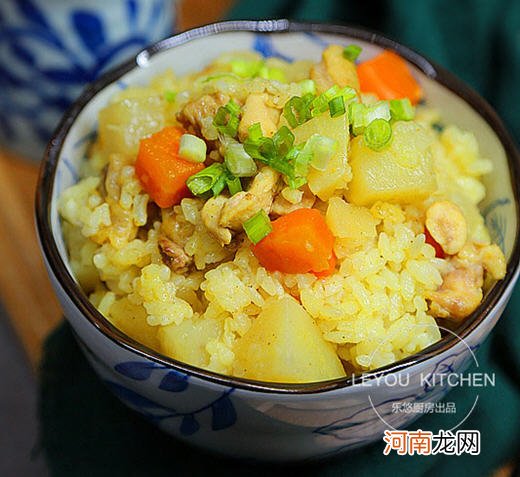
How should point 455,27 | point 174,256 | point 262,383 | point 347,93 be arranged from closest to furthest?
1. point 262,383
2. point 174,256
3. point 347,93
4. point 455,27

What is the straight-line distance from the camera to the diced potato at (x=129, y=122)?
1971 millimetres

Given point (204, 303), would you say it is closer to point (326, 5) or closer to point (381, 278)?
point (381, 278)

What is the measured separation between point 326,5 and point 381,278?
163 cm

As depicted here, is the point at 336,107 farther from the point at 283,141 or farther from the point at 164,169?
the point at 164,169

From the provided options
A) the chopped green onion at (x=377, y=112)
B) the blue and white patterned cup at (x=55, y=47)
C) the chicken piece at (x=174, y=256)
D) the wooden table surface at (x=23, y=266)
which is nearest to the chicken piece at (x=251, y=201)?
the chicken piece at (x=174, y=256)

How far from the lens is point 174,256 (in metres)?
1.73

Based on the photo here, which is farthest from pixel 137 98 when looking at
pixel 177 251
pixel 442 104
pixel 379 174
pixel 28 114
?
pixel 28 114

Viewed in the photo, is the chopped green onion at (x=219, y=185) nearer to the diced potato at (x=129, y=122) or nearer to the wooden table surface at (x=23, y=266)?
the diced potato at (x=129, y=122)

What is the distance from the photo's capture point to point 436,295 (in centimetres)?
175

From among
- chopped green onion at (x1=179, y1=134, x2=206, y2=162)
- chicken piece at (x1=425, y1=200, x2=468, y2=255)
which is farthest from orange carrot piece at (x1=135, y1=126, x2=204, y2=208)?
chicken piece at (x1=425, y1=200, x2=468, y2=255)

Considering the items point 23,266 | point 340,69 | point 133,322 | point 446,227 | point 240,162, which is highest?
point 340,69

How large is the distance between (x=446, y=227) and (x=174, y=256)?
647 mm

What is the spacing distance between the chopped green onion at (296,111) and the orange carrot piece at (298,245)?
0.73 feet

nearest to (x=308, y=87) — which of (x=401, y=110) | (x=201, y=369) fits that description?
(x=401, y=110)
